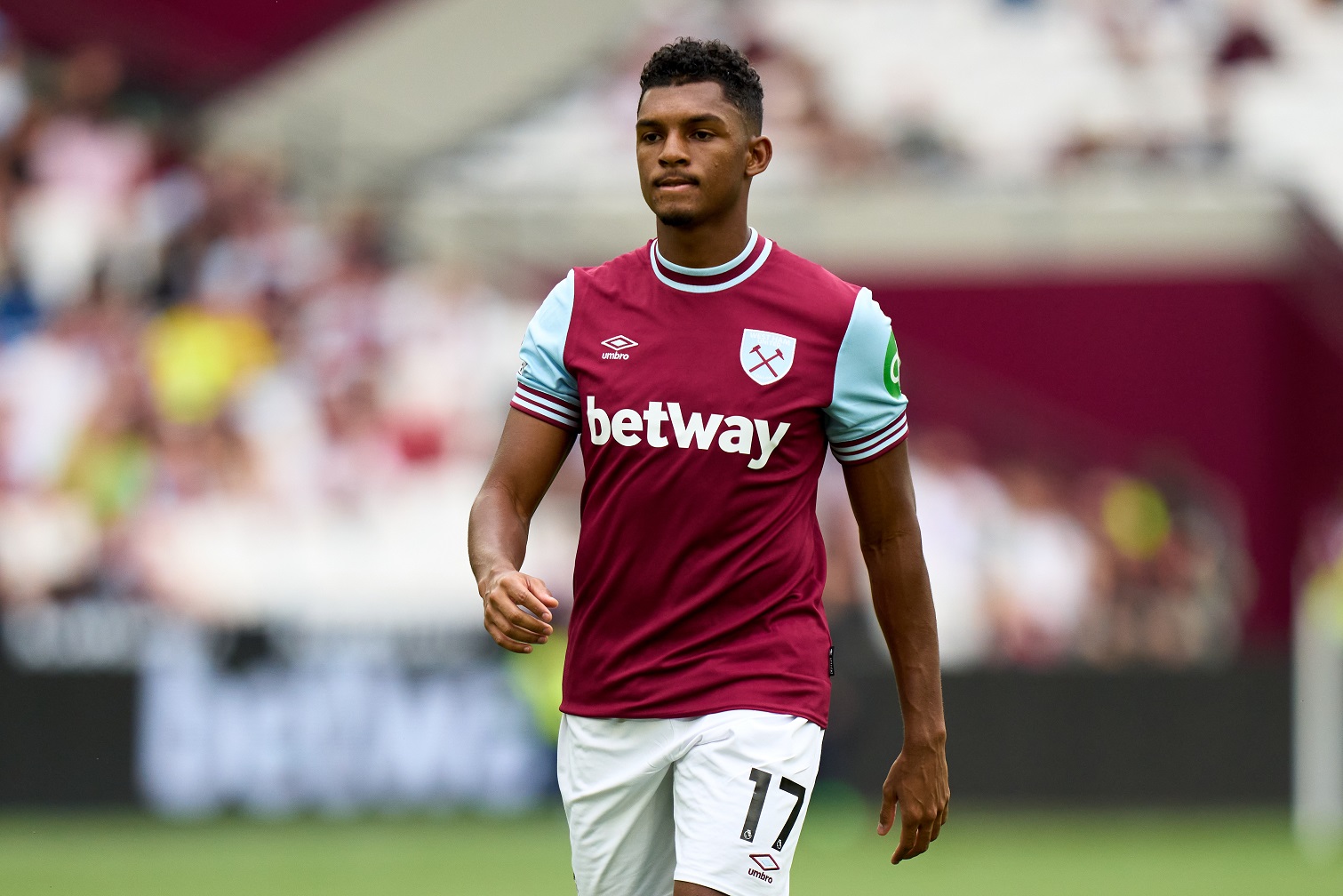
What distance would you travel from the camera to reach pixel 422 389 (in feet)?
47.3

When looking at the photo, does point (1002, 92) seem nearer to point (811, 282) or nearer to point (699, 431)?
point (811, 282)

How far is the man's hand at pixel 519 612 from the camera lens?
3.90m

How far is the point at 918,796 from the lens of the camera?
4461 millimetres

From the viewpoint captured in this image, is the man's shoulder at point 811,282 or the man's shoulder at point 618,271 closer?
the man's shoulder at point 811,282

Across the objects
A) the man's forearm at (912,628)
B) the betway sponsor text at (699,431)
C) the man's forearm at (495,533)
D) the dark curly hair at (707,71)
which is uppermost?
the dark curly hair at (707,71)

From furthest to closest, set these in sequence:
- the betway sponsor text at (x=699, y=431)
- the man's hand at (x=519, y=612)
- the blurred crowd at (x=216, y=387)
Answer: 1. the blurred crowd at (x=216, y=387)
2. the betway sponsor text at (x=699, y=431)
3. the man's hand at (x=519, y=612)

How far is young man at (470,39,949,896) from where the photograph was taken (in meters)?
4.30

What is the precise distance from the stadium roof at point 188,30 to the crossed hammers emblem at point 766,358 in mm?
13595

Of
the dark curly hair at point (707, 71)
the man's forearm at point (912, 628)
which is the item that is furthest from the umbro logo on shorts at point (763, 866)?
the dark curly hair at point (707, 71)

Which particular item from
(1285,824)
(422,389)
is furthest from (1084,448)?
(422,389)

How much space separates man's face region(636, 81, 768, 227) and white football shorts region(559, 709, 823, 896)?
1.12 metres

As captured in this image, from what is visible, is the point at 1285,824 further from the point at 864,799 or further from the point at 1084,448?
the point at 1084,448

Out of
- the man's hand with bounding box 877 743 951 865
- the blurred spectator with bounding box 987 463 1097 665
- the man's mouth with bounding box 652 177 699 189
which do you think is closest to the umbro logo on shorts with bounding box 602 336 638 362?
the man's mouth with bounding box 652 177 699 189

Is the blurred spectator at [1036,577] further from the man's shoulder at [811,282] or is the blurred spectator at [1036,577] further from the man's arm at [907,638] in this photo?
the man's shoulder at [811,282]
